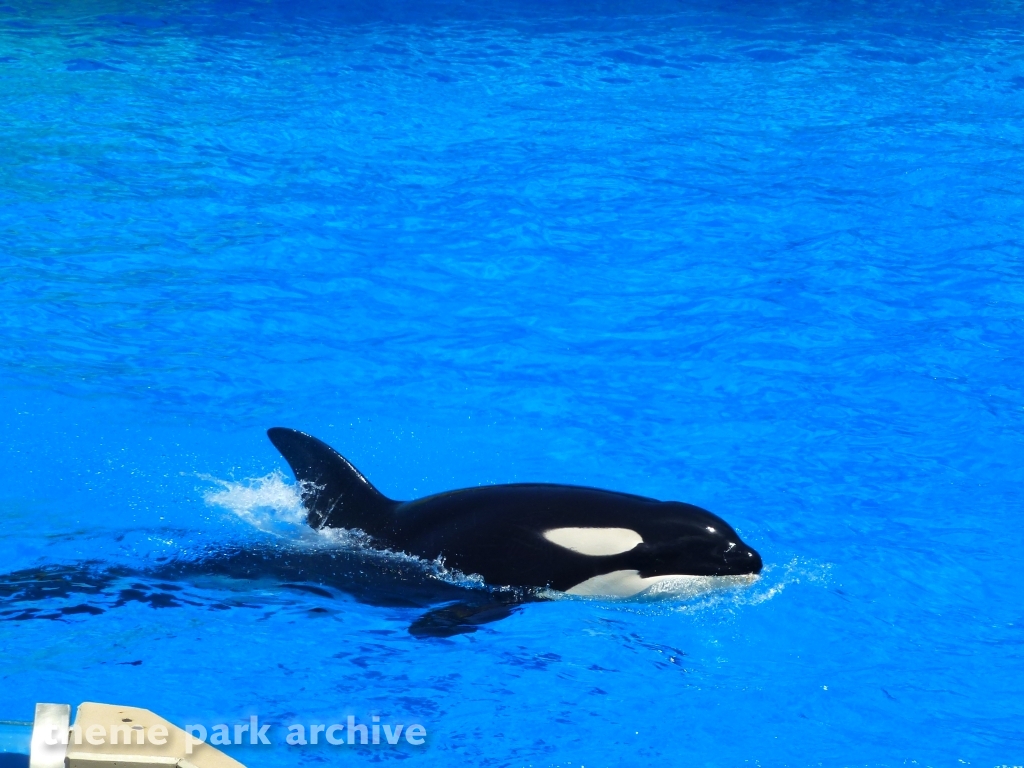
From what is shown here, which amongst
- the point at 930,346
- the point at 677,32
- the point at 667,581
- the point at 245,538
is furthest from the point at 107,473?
the point at 677,32

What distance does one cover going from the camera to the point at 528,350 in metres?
9.01

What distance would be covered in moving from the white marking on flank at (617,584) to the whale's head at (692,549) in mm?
34

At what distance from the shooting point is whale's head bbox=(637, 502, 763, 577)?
204 inches

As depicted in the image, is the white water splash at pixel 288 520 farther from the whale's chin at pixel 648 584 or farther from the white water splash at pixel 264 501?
the whale's chin at pixel 648 584

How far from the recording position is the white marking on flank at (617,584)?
5.22 meters

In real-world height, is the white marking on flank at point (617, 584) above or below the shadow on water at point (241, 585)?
below

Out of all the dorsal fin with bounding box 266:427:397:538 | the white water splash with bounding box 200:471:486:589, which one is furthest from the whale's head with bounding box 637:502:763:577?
the dorsal fin with bounding box 266:427:397:538

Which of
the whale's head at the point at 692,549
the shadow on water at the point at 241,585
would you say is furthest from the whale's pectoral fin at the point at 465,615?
the whale's head at the point at 692,549

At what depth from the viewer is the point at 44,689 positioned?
4.97m

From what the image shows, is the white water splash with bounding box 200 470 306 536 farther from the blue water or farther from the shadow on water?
the shadow on water

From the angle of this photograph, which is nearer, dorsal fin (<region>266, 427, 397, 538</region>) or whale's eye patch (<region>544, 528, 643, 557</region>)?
whale's eye patch (<region>544, 528, 643, 557</region>)

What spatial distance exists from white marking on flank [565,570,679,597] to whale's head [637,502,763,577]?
0.03 meters

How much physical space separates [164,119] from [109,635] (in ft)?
27.5

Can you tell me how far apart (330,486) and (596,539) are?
3.94 feet
